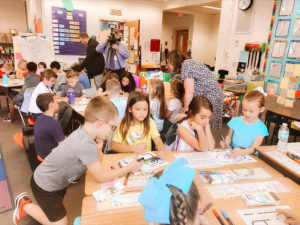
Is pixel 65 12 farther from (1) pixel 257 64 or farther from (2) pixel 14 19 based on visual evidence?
(1) pixel 257 64

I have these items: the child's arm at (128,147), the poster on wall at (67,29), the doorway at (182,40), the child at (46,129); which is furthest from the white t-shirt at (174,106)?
the doorway at (182,40)

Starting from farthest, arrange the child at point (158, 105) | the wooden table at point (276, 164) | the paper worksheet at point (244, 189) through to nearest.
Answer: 1. the child at point (158, 105)
2. the wooden table at point (276, 164)
3. the paper worksheet at point (244, 189)

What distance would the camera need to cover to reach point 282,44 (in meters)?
4.28

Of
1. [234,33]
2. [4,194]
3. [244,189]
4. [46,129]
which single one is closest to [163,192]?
[244,189]

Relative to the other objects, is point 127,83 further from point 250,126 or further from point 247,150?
point 247,150

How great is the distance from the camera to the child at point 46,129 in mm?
2098

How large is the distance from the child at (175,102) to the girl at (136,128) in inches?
31.2

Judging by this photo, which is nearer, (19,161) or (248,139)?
(248,139)

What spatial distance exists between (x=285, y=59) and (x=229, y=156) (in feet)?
11.7

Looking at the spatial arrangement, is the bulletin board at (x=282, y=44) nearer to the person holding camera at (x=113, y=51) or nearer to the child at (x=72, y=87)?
the person holding camera at (x=113, y=51)

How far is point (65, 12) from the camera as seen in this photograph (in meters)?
6.41

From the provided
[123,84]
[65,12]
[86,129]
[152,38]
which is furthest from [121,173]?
[152,38]

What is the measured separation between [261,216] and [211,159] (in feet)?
1.89

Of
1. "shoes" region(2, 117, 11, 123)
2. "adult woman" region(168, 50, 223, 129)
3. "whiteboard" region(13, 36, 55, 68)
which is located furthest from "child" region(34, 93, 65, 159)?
"whiteboard" region(13, 36, 55, 68)
